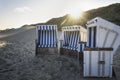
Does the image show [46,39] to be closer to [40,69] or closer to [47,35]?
[47,35]

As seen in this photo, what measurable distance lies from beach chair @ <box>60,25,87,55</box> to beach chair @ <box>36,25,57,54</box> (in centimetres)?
56

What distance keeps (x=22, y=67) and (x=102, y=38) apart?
11.7 ft

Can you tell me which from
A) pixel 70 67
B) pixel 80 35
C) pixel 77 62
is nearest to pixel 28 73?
pixel 70 67

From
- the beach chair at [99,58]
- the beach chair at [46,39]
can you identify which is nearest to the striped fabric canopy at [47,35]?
the beach chair at [46,39]

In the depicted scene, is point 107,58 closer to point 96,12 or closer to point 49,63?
point 49,63

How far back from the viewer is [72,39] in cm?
1438

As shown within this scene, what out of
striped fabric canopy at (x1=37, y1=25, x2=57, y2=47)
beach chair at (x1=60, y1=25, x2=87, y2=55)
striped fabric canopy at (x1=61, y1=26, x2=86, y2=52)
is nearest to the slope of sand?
beach chair at (x1=60, y1=25, x2=87, y2=55)

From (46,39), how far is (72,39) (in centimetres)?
184

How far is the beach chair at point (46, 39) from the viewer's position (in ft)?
48.5

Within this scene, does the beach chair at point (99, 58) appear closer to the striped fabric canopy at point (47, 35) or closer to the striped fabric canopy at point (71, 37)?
the striped fabric canopy at point (71, 37)

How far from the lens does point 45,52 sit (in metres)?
14.8

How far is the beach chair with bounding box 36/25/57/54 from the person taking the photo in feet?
48.5

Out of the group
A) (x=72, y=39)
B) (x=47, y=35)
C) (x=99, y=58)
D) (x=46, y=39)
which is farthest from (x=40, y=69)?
(x=47, y=35)

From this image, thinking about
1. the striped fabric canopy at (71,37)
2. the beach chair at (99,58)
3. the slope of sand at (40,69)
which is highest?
the striped fabric canopy at (71,37)
